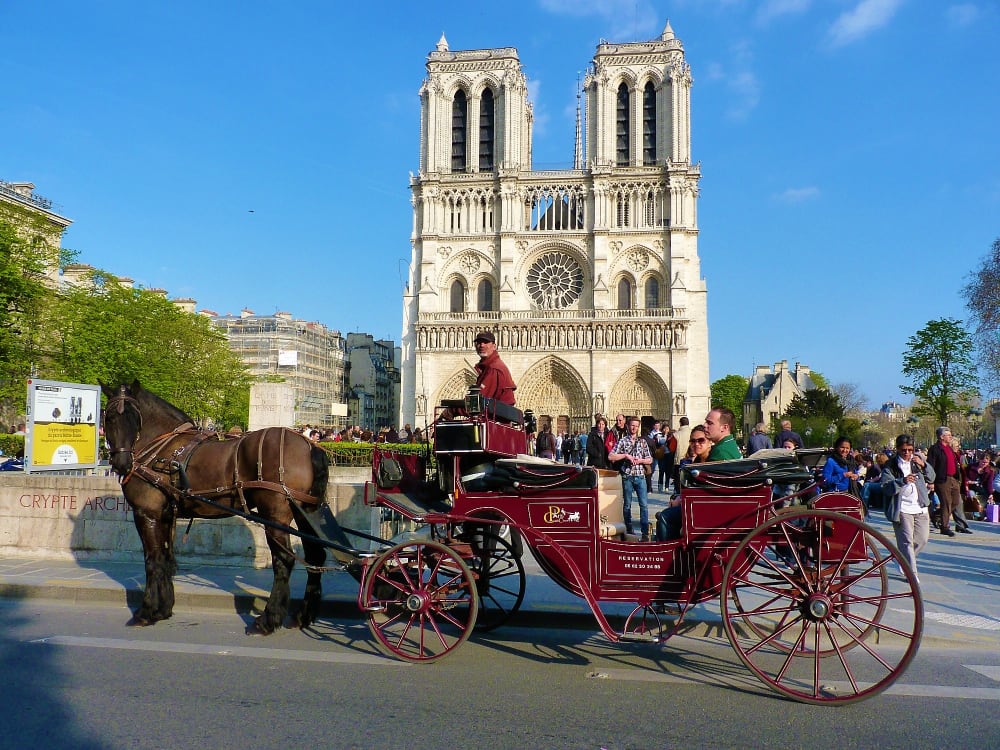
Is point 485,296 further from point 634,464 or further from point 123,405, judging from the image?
point 123,405

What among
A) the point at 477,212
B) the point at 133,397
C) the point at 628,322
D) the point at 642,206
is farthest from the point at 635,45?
the point at 133,397

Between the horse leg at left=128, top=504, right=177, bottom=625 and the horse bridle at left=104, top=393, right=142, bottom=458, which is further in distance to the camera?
the horse bridle at left=104, top=393, right=142, bottom=458

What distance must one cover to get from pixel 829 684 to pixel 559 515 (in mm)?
1803

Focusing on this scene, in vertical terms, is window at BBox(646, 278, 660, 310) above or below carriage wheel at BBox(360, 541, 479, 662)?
above

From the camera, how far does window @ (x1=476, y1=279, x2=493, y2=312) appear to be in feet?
136

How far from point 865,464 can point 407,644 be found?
42.8 feet

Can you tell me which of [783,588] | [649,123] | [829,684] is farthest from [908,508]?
[649,123]

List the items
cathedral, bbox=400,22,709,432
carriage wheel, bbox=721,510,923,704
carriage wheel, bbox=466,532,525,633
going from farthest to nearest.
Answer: cathedral, bbox=400,22,709,432
carriage wheel, bbox=466,532,525,633
carriage wheel, bbox=721,510,923,704

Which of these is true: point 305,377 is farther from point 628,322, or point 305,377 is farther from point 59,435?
point 59,435

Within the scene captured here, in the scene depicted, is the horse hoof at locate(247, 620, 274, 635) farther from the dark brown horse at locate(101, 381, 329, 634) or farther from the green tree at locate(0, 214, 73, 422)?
the green tree at locate(0, 214, 73, 422)

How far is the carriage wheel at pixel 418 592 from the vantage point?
15.4 ft

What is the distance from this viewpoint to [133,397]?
6277mm

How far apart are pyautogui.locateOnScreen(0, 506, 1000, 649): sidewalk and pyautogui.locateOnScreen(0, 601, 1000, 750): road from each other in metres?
0.33

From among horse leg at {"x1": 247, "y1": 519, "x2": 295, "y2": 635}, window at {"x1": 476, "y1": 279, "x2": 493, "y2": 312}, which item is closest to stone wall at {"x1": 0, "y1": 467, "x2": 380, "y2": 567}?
horse leg at {"x1": 247, "y1": 519, "x2": 295, "y2": 635}
